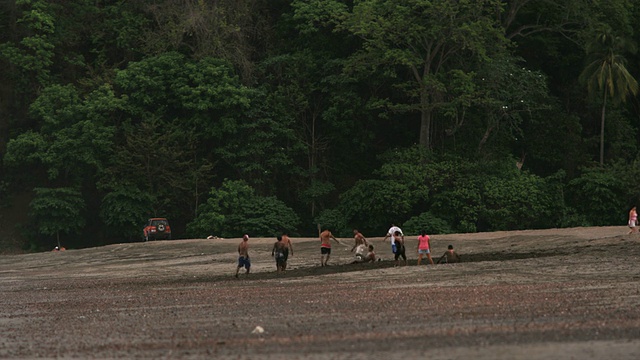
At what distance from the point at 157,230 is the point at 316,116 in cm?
1339

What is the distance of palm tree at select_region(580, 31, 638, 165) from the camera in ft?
213

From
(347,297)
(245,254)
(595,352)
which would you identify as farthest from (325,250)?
(595,352)

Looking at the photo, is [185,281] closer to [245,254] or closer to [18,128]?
[245,254]

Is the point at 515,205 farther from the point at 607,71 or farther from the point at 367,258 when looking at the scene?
the point at 367,258

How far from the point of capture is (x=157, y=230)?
63.0 meters

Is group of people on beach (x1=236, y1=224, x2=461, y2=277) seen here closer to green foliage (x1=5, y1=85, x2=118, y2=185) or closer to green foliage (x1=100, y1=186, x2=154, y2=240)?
green foliage (x1=100, y1=186, x2=154, y2=240)

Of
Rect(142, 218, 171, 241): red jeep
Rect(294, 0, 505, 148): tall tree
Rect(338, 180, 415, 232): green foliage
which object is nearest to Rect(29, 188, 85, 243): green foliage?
Rect(142, 218, 171, 241): red jeep

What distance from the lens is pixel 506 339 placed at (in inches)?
797

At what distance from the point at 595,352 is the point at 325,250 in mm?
24571

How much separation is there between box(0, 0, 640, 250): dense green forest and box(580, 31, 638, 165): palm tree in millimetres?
129

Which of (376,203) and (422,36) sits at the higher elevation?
(422,36)

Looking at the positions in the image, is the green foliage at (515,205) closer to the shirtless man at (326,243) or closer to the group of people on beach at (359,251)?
the group of people on beach at (359,251)

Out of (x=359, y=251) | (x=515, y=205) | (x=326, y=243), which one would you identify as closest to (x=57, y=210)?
(x=515, y=205)

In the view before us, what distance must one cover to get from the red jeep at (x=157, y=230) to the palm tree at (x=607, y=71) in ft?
87.0
